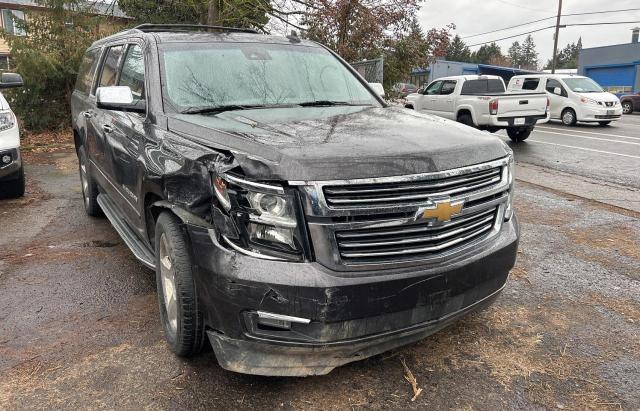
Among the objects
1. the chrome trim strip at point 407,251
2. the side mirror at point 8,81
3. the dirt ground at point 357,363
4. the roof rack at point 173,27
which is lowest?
the dirt ground at point 357,363

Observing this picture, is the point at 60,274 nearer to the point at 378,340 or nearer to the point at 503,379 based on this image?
the point at 378,340

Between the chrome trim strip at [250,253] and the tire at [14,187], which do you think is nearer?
the chrome trim strip at [250,253]

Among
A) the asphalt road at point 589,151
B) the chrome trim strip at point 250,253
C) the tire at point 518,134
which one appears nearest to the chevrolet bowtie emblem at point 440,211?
the chrome trim strip at point 250,253

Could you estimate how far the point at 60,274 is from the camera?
4.39 m

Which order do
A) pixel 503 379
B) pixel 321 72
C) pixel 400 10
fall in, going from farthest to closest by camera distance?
pixel 400 10 < pixel 321 72 < pixel 503 379

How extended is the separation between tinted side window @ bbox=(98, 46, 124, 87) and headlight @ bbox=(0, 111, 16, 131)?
204cm

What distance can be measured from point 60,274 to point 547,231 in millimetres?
4799

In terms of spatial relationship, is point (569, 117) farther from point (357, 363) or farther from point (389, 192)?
point (389, 192)

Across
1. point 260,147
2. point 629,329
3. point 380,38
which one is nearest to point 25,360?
point 260,147

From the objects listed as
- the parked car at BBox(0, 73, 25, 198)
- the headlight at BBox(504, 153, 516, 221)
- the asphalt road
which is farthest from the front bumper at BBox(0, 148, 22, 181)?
the asphalt road

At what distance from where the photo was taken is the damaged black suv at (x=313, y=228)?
7.60 feet

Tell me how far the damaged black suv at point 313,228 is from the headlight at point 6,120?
3.75 meters

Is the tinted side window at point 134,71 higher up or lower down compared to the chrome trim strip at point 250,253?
higher up

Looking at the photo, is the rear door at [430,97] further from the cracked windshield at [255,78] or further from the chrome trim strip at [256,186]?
the chrome trim strip at [256,186]
